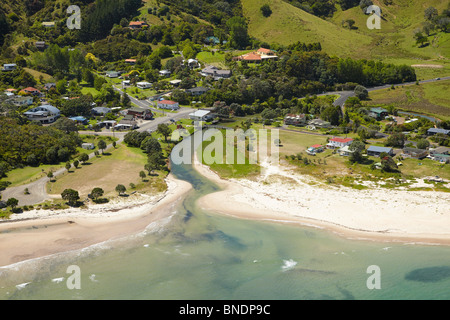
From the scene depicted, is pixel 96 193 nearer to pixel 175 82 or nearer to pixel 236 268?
pixel 236 268

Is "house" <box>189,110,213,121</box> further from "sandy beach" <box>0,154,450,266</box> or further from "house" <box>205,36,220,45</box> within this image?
"house" <box>205,36,220,45</box>

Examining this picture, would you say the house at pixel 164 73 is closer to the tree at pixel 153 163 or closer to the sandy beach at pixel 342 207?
the tree at pixel 153 163

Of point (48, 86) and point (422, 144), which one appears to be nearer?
point (422, 144)

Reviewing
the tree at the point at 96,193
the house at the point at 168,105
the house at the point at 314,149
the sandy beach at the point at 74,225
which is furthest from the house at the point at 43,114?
the house at the point at 314,149

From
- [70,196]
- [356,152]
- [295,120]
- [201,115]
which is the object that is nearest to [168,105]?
[201,115]

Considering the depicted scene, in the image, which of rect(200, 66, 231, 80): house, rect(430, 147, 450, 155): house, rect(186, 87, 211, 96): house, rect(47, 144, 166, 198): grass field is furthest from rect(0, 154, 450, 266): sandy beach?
rect(200, 66, 231, 80): house

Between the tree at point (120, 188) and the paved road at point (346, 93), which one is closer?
the tree at point (120, 188)
